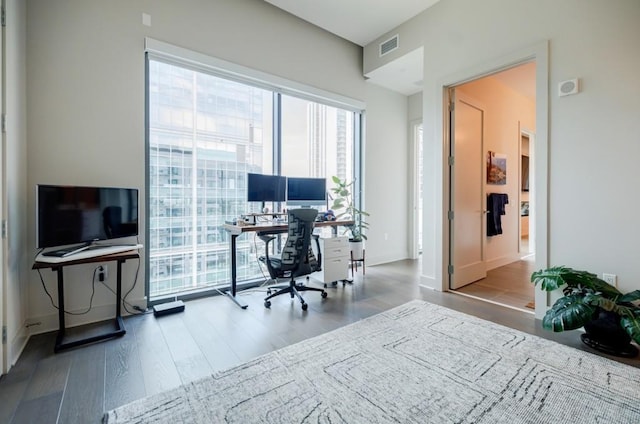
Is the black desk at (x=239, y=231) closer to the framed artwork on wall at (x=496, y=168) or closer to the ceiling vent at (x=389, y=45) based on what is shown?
the ceiling vent at (x=389, y=45)

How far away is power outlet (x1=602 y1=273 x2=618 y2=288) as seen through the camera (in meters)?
2.28

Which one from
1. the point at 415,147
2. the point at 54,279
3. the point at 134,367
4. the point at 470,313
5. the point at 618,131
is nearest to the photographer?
the point at 134,367

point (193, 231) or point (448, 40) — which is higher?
point (448, 40)

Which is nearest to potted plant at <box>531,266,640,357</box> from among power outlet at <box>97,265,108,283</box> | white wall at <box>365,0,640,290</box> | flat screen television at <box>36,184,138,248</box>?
white wall at <box>365,0,640,290</box>

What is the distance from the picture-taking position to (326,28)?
13.5 feet

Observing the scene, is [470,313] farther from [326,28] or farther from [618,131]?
[326,28]

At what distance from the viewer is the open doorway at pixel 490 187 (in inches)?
141

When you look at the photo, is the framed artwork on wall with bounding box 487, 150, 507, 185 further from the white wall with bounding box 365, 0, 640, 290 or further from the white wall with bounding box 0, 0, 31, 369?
the white wall with bounding box 0, 0, 31, 369

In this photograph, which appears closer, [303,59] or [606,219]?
[606,219]

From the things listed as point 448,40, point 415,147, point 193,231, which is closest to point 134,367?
point 193,231

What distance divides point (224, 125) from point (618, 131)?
3793 millimetres

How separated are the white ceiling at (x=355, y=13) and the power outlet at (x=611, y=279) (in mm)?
3415

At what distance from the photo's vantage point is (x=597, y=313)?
211cm

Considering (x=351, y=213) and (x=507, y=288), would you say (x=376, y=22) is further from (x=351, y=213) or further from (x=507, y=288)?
(x=507, y=288)
